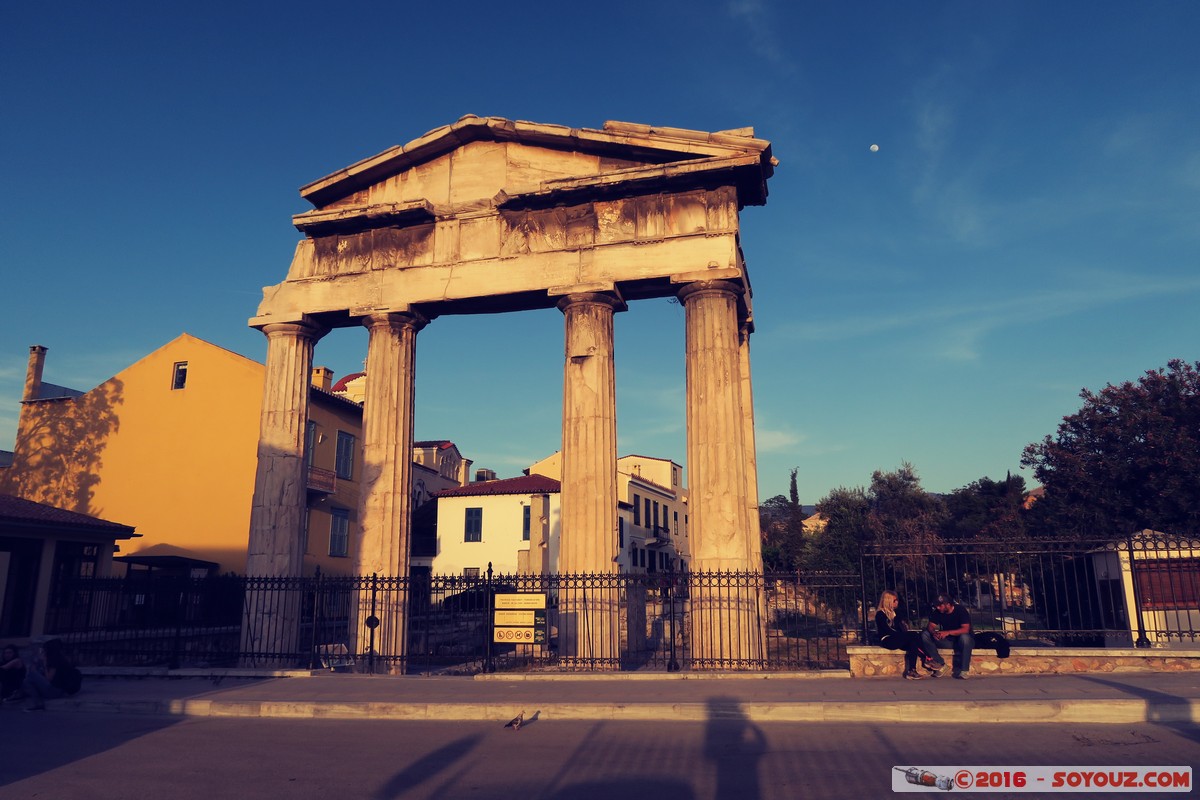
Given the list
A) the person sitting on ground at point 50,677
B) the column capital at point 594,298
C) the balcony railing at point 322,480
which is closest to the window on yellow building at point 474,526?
the balcony railing at point 322,480

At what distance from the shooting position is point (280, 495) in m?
19.2

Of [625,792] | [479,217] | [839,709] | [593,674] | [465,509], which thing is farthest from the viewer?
[465,509]

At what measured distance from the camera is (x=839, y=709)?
10281 millimetres

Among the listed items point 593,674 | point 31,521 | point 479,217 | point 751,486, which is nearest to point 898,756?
point 593,674

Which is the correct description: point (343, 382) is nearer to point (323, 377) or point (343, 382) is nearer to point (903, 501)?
point (323, 377)

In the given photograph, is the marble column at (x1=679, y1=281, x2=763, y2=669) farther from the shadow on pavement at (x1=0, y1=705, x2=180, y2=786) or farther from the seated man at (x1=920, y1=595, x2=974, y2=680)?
the shadow on pavement at (x1=0, y1=705, x2=180, y2=786)

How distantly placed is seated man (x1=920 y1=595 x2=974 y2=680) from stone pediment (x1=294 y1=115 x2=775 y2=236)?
9.53m

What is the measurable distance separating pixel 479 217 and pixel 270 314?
575cm

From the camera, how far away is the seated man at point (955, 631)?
41.8 ft

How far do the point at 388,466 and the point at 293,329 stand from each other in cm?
437

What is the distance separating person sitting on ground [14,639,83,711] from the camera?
1270 centimetres

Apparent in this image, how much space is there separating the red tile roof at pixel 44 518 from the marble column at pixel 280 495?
807 centimetres

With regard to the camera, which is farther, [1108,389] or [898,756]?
[1108,389]

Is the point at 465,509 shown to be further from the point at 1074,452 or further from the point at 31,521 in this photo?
the point at 1074,452
